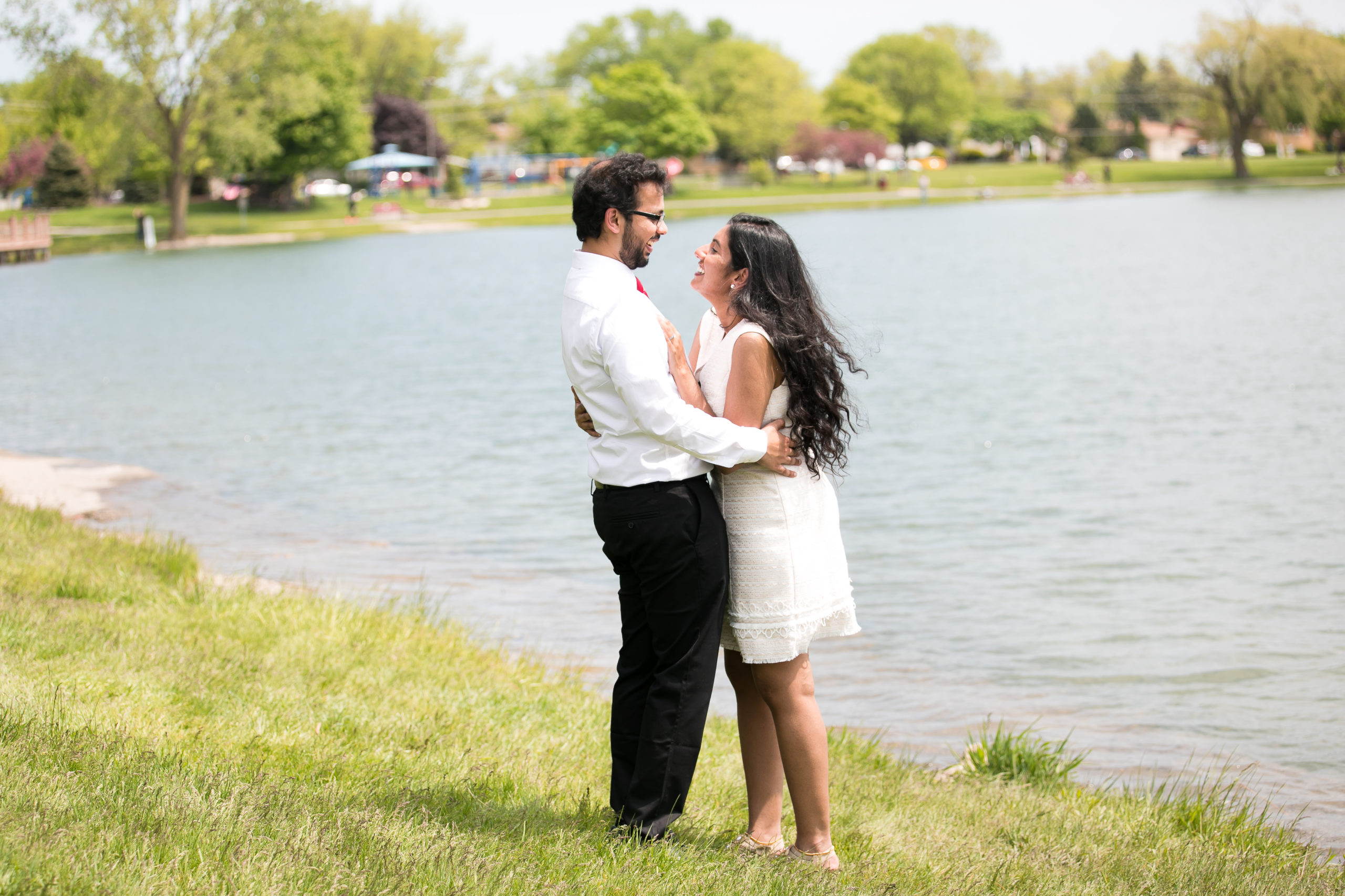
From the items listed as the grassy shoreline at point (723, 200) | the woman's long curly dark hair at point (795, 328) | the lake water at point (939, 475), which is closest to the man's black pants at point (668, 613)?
the woman's long curly dark hair at point (795, 328)

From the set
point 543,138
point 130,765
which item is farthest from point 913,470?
point 543,138

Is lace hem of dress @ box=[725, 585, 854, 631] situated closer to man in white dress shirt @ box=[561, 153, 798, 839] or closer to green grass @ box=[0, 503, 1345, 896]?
man in white dress shirt @ box=[561, 153, 798, 839]

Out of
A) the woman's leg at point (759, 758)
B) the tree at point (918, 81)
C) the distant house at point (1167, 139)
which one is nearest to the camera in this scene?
the woman's leg at point (759, 758)

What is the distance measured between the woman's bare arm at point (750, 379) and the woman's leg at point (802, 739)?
77 cm

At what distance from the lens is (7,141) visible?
272 feet

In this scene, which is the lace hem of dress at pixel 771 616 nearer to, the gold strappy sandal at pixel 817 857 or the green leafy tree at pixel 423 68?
the gold strappy sandal at pixel 817 857

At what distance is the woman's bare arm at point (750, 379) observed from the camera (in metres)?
4.04

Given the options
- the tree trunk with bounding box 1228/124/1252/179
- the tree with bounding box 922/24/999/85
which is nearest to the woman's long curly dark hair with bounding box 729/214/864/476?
the tree trunk with bounding box 1228/124/1252/179

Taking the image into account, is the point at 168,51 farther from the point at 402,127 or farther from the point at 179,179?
the point at 402,127

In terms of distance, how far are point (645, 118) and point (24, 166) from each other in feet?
158

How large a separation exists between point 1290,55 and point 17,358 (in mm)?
100177

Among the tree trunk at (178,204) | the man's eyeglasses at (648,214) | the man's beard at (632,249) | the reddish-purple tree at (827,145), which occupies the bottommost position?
the man's beard at (632,249)

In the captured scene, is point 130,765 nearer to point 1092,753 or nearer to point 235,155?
point 1092,753

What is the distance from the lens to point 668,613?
4016 millimetres
